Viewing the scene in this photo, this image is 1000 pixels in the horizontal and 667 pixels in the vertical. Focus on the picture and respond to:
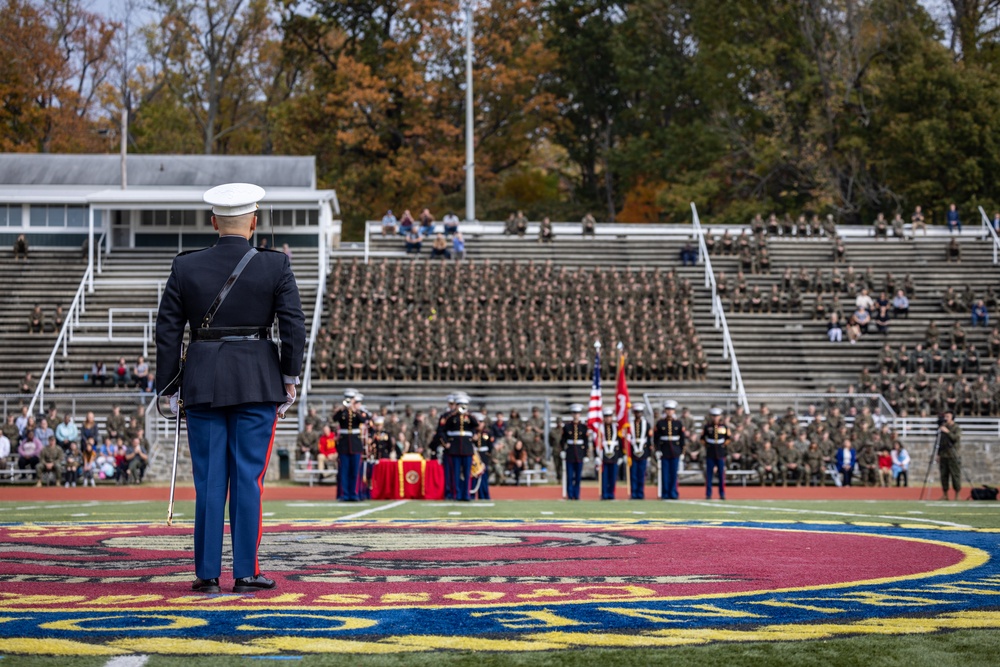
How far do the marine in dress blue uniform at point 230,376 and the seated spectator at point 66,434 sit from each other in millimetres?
22022

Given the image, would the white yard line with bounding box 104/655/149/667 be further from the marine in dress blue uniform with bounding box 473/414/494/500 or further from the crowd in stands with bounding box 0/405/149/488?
the crowd in stands with bounding box 0/405/149/488

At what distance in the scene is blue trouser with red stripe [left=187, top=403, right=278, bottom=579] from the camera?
21.7 feet

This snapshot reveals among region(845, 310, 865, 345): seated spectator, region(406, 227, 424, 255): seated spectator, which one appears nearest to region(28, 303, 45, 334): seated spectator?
region(406, 227, 424, 255): seated spectator

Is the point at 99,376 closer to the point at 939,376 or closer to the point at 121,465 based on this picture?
the point at 121,465

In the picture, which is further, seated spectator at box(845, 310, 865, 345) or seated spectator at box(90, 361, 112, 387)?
seated spectator at box(845, 310, 865, 345)

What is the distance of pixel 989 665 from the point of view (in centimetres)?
468

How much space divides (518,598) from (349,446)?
14.4 meters

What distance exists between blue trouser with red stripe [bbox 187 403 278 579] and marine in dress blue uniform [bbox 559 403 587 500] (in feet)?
52.5

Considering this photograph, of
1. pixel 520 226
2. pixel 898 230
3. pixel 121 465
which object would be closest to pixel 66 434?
pixel 121 465

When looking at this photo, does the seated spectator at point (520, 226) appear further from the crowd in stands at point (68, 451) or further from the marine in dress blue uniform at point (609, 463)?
the marine in dress blue uniform at point (609, 463)

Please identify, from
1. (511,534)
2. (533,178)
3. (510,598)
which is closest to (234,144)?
Result: (533,178)

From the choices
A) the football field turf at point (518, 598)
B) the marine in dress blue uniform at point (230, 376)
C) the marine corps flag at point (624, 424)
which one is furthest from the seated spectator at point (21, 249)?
the marine in dress blue uniform at point (230, 376)

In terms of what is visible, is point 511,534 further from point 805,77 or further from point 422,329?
point 805,77

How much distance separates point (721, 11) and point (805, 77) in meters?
4.96
